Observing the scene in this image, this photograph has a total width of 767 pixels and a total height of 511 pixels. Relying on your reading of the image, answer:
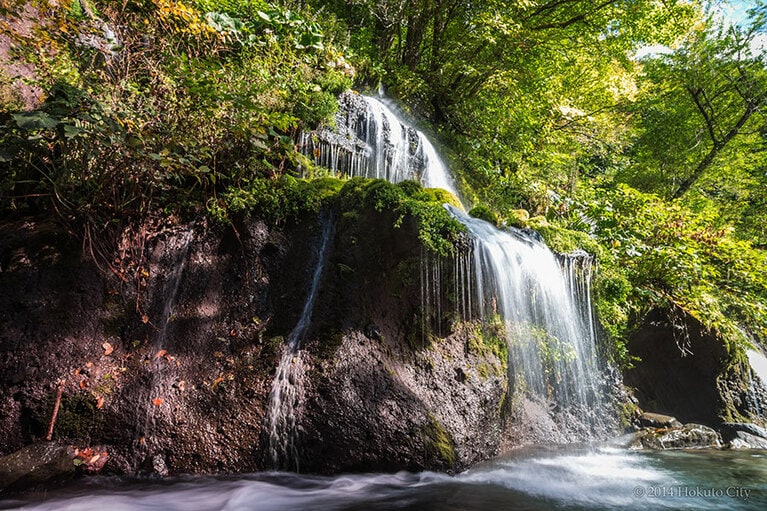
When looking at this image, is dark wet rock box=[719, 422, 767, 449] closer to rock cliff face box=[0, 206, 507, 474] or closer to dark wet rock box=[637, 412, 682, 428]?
dark wet rock box=[637, 412, 682, 428]

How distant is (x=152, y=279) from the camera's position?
156 inches

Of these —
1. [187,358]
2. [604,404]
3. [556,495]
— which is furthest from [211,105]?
[604,404]

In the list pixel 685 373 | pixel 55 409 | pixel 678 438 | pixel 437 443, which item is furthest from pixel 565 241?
pixel 55 409

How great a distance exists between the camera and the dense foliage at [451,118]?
3748 mm

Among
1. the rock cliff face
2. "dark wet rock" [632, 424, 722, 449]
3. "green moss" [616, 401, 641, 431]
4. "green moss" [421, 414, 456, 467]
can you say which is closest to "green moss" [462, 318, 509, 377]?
the rock cliff face

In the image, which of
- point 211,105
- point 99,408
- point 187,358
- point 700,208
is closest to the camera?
point 99,408

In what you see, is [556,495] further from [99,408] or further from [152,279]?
[152,279]

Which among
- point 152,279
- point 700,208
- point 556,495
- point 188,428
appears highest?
point 700,208

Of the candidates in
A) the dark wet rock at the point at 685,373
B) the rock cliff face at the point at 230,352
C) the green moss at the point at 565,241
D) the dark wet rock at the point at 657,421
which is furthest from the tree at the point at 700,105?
the rock cliff face at the point at 230,352

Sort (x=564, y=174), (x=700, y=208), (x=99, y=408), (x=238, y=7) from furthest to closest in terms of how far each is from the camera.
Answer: (x=700, y=208), (x=564, y=174), (x=238, y=7), (x=99, y=408)

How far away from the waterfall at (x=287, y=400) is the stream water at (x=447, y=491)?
0.17m

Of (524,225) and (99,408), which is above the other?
(524,225)

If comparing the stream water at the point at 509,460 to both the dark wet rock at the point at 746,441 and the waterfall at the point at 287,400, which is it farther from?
the dark wet rock at the point at 746,441

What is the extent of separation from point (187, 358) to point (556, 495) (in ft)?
12.5
